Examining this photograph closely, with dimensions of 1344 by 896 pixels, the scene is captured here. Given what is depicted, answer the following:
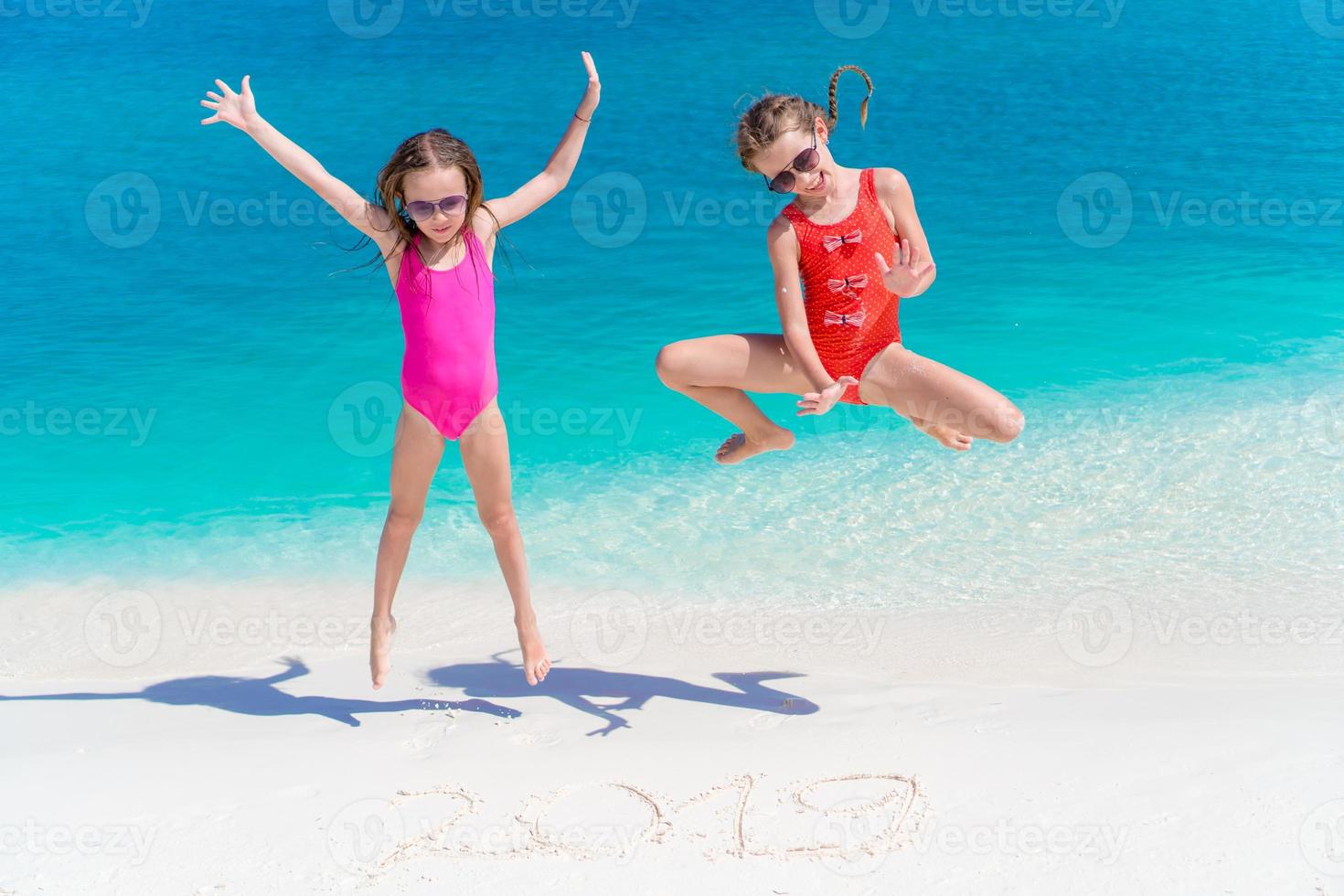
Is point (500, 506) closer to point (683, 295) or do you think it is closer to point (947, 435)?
point (947, 435)

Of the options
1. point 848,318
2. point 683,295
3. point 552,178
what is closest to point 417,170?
point 552,178

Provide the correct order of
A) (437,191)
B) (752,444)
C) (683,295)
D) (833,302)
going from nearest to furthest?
(437,191) → (833,302) → (752,444) → (683,295)

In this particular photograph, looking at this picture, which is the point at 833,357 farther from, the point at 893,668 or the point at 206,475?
the point at 206,475

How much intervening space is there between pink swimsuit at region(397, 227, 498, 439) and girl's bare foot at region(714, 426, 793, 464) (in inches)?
46.1

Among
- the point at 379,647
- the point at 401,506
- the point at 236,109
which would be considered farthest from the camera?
the point at 379,647

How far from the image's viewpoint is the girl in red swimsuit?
500 cm

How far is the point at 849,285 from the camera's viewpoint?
17.2ft

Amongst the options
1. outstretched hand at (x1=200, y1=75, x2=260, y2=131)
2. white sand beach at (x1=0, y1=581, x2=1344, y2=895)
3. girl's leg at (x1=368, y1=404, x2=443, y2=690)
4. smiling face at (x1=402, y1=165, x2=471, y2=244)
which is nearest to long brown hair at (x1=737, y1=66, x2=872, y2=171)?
smiling face at (x1=402, y1=165, x2=471, y2=244)

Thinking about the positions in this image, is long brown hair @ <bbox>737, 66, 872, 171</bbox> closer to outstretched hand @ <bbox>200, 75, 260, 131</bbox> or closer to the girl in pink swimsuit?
the girl in pink swimsuit

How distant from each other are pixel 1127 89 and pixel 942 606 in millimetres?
15730

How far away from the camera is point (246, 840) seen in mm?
4324

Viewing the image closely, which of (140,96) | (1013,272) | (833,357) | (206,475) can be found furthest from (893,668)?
(140,96)

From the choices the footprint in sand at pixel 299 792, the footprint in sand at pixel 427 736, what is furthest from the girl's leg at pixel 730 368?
the footprint in sand at pixel 299 792

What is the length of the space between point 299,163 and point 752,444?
2.22 m
